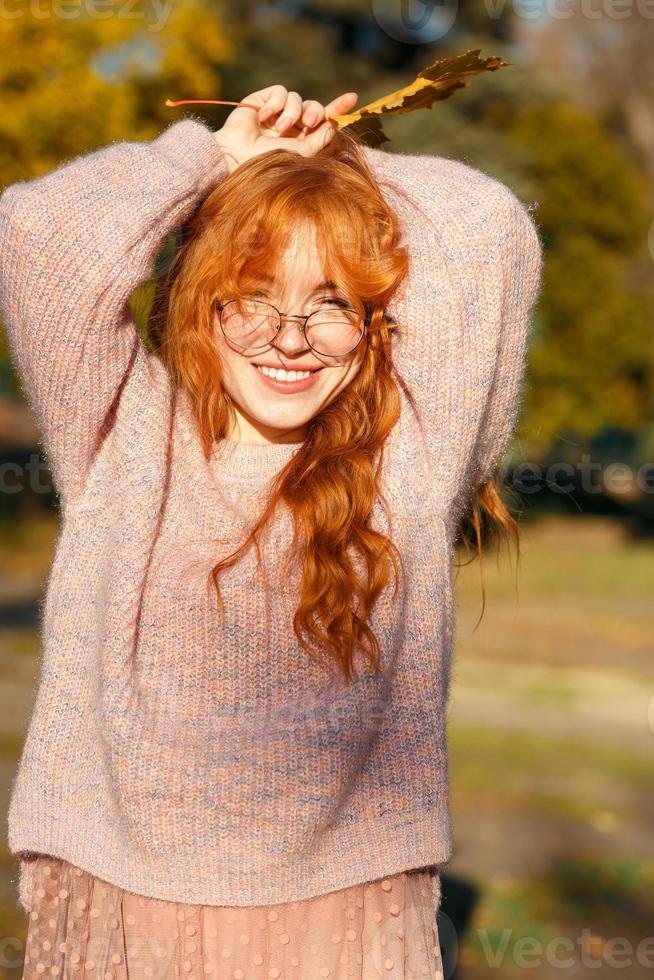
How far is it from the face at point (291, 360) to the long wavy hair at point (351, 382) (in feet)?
0.06

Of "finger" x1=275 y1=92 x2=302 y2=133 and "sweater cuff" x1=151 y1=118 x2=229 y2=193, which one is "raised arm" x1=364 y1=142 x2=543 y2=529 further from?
"sweater cuff" x1=151 y1=118 x2=229 y2=193

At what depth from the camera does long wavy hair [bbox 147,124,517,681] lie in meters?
1.91

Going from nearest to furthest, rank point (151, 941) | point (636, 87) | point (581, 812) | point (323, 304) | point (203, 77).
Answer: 1. point (151, 941)
2. point (323, 304)
3. point (581, 812)
4. point (203, 77)
5. point (636, 87)

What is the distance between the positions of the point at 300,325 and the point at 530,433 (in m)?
1.01

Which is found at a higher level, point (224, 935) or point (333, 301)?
point (333, 301)

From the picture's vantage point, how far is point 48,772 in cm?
195

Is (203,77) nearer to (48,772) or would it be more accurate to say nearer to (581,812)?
(581,812)

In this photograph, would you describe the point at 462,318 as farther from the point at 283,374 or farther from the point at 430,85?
the point at 430,85

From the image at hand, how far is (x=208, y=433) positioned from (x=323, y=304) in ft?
0.97

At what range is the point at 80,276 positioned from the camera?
6.45 ft

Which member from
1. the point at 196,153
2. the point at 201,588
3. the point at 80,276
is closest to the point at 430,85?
the point at 196,153

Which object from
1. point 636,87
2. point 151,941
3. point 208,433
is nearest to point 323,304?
point 208,433

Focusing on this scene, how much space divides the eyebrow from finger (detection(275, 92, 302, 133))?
0.35m

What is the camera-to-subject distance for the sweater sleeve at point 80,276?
1.96 metres
